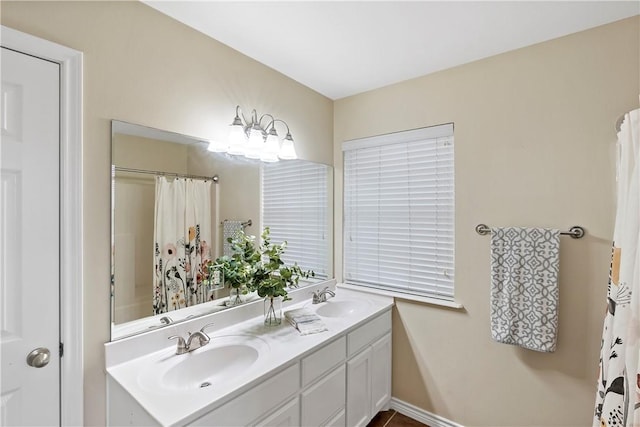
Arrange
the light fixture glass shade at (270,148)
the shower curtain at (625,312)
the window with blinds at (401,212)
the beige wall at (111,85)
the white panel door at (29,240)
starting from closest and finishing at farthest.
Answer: the shower curtain at (625,312) → the white panel door at (29,240) → the beige wall at (111,85) → the light fixture glass shade at (270,148) → the window with blinds at (401,212)

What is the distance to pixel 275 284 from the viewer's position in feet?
5.54

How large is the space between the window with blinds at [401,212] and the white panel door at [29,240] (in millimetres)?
1838

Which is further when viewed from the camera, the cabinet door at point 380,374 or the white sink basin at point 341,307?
the white sink basin at point 341,307

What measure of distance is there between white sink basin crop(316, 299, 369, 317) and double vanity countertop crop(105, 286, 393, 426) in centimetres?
32

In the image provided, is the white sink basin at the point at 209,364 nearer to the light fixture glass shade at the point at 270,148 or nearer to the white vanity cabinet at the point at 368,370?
the white vanity cabinet at the point at 368,370

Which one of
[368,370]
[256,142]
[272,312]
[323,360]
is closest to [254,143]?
[256,142]

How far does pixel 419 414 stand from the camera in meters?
2.07

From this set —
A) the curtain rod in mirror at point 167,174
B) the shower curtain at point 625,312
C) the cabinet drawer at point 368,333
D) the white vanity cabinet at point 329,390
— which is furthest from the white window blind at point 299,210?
the shower curtain at point 625,312

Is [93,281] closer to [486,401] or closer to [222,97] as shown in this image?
[222,97]

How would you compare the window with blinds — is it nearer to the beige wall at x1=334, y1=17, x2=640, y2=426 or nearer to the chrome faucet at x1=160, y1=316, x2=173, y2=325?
the beige wall at x1=334, y1=17, x2=640, y2=426

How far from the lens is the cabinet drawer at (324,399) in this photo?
1.44 m

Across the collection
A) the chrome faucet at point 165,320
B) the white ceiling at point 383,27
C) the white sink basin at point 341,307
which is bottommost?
the white sink basin at point 341,307

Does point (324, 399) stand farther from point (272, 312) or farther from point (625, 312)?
point (625, 312)

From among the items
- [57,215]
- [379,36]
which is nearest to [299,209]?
[379,36]
